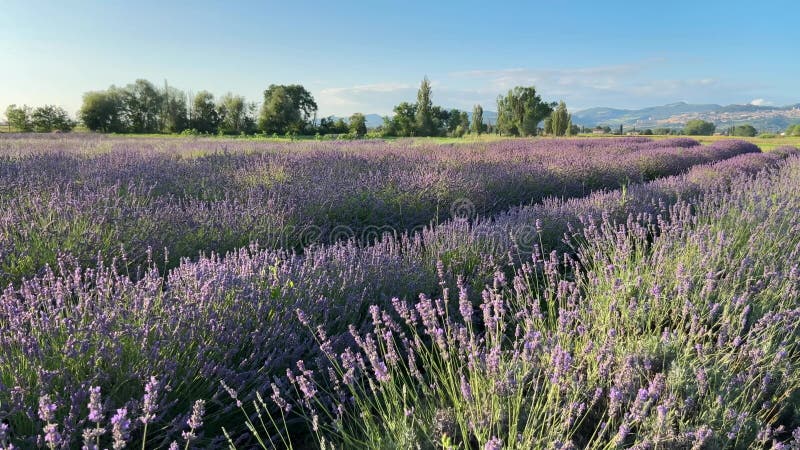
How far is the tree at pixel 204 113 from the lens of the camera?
42312 mm

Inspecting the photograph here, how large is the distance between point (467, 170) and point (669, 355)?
15.0ft

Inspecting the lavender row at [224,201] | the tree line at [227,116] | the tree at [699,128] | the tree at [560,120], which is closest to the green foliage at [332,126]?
the tree line at [227,116]

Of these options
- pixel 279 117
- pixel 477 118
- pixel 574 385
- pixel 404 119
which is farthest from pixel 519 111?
pixel 574 385


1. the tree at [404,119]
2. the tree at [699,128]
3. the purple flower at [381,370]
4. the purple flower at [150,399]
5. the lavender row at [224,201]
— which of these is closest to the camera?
the purple flower at [150,399]

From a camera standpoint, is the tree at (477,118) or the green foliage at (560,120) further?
the tree at (477,118)

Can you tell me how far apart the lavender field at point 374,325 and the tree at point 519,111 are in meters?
41.5

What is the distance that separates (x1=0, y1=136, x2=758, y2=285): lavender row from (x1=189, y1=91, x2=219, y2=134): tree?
3947 cm

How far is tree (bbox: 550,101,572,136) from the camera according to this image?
38719mm

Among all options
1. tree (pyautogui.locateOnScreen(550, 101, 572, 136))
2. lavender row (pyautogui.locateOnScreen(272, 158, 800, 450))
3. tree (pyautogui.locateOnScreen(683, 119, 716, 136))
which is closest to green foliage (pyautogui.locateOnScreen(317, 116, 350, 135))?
tree (pyautogui.locateOnScreen(550, 101, 572, 136))

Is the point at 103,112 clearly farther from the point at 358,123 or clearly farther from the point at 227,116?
the point at 358,123

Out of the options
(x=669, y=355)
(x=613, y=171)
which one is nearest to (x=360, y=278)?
(x=669, y=355)

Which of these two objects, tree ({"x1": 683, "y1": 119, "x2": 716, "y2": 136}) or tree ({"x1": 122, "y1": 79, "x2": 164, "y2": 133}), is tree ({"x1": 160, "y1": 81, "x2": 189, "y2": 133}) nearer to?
tree ({"x1": 122, "y1": 79, "x2": 164, "y2": 133})

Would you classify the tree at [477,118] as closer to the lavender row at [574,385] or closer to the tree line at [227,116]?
the tree line at [227,116]

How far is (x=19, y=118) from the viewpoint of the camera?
3641cm
